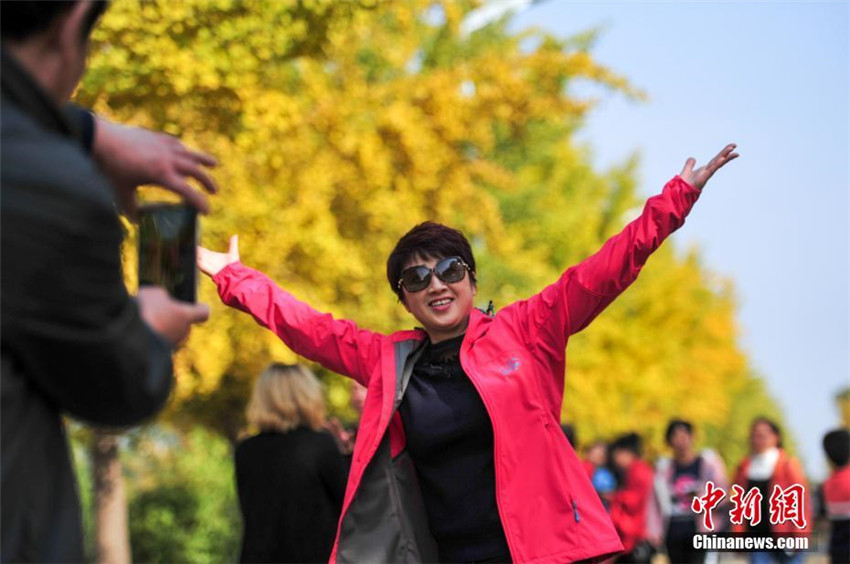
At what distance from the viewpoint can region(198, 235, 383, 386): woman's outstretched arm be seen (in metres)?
4.84

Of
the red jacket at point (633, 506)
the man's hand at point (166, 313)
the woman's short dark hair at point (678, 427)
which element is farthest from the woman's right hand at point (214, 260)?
the red jacket at point (633, 506)

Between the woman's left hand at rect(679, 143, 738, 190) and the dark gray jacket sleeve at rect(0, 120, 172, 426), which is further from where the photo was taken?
the woman's left hand at rect(679, 143, 738, 190)

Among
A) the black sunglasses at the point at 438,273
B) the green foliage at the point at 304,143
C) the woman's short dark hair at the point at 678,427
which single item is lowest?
the black sunglasses at the point at 438,273

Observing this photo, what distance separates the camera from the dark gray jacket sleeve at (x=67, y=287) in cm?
205

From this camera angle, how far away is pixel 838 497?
413 inches

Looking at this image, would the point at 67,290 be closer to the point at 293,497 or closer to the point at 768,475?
the point at 293,497

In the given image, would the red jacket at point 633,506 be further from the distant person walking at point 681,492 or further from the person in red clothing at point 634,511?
the distant person walking at point 681,492

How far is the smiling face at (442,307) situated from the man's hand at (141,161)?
2.42 m

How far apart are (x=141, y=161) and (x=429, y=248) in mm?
2560

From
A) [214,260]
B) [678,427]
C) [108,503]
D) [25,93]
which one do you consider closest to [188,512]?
[108,503]

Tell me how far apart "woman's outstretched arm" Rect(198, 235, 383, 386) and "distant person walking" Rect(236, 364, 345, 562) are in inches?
67.6

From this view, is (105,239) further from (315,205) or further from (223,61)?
(315,205)

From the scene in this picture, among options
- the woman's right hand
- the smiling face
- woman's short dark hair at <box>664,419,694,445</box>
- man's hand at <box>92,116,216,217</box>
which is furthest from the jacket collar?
woman's short dark hair at <box>664,419,694,445</box>

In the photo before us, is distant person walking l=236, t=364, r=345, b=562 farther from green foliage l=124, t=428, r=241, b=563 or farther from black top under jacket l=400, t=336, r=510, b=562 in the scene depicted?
green foliage l=124, t=428, r=241, b=563
